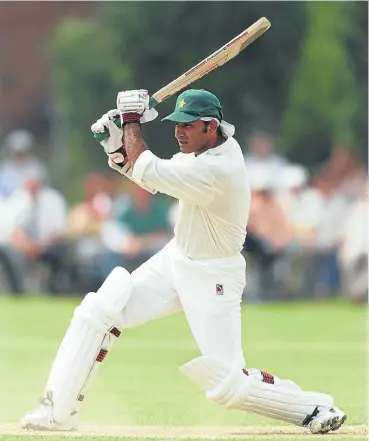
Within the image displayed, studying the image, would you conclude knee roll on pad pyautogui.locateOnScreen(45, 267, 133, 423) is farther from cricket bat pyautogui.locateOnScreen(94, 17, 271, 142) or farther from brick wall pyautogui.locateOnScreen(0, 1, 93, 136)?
brick wall pyautogui.locateOnScreen(0, 1, 93, 136)

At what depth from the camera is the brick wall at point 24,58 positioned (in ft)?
141

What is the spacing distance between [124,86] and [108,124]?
1739 cm

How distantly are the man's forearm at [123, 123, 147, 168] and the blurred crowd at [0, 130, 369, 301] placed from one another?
28.8 ft

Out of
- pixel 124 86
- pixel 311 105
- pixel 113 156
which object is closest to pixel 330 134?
pixel 311 105

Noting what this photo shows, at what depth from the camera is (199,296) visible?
25.9 feet

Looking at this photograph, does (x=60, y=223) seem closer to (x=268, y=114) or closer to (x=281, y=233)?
(x=281, y=233)

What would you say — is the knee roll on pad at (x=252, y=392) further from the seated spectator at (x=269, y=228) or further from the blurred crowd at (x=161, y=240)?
the seated spectator at (x=269, y=228)

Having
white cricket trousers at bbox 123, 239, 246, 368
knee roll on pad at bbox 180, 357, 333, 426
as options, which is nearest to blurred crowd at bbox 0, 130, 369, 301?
white cricket trousers at bbox 123, 239, 246, 368

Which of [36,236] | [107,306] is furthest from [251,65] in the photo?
[107,306]

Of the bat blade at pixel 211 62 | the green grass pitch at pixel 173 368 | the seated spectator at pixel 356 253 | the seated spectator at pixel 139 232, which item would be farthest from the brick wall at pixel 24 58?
the bat blade at pixel 211 62

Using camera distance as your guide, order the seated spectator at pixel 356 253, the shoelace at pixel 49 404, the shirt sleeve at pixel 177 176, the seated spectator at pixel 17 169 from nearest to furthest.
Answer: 1. the shirt sleeve at pixel 177 176
2. the shoelace at pixel 49 404
3. the seated spectator at pixel 356 253
4. the seated spectator at pixel 17 169

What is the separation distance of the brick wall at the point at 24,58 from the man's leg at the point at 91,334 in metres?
34.3

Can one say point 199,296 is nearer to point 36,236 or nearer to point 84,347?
point 84,347

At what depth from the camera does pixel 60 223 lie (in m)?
17.5
